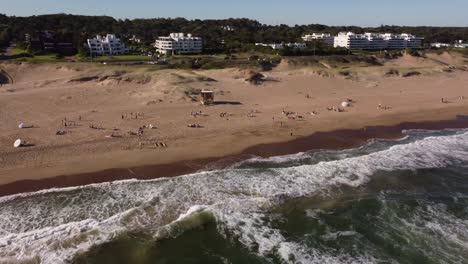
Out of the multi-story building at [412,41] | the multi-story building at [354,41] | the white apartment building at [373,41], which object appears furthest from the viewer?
the multi-story building at [412,41]

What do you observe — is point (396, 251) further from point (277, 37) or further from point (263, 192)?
point (277, 37)

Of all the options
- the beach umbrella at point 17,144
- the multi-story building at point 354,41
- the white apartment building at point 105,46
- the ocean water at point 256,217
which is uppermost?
the multi-story building at point 354,41

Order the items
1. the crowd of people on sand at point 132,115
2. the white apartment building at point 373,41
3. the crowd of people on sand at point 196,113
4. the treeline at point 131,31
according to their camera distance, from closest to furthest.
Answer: the crowd of people on sand at point 132,115 → the crowd of people on sand at point 196,113 → the treeline at point 131,31 → the white apartment building at point 373,41

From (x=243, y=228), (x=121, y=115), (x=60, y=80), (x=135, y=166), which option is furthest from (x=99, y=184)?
(x=60, y=80)

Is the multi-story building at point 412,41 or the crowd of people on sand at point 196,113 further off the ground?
the multi-story building at point 412,41

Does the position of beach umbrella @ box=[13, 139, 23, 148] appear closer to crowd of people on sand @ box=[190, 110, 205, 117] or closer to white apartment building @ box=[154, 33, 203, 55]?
crowd of people on sand @ box=[190, 110, 205, 117]

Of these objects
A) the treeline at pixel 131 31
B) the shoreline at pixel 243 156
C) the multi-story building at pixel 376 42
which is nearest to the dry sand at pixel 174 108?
the shoreline at pixel 243 156

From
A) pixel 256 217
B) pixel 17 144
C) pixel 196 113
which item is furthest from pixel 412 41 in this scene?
pixel 17 144

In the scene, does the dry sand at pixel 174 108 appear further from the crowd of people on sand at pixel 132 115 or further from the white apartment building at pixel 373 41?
the white apartment building at pixel 373 41

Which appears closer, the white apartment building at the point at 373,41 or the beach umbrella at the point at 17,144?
the beach umbrella at the point at 17,144
